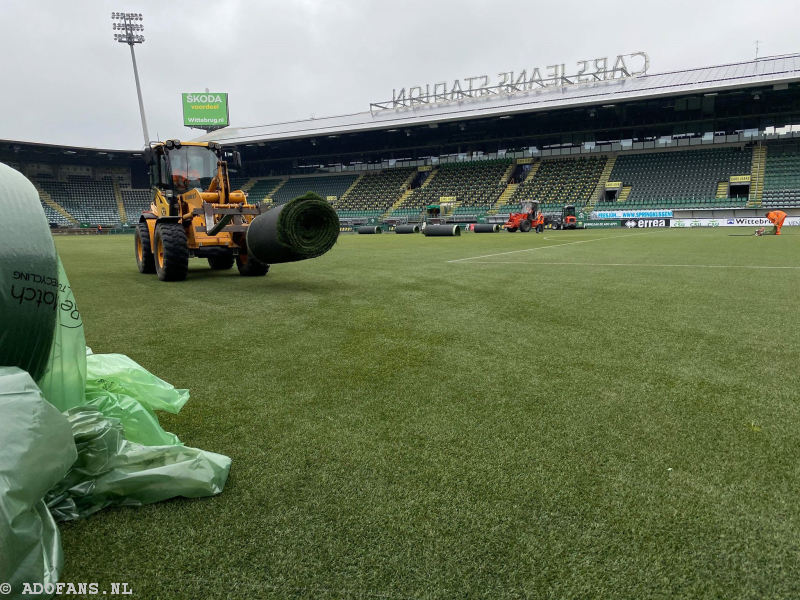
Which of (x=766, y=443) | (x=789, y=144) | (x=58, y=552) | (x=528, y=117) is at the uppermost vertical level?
(x=528, y=117)

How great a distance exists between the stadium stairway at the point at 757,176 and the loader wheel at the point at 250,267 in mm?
35553

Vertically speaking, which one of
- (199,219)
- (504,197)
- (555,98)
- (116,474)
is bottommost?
(116,474)

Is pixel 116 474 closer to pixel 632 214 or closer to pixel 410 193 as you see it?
pixel 632 214

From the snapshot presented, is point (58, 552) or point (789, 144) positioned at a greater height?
point (789, 144)

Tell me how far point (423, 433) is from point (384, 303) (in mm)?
3628

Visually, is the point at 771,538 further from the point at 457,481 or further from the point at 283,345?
the point at 283,345

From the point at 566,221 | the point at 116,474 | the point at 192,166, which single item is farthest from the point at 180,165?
the point at 566,221

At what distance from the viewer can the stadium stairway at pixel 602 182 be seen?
38.0m

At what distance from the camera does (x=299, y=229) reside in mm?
6637

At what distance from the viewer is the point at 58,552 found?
139cm

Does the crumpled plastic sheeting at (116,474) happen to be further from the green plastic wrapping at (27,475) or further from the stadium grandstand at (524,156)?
the stadium grandstand at (524,156)

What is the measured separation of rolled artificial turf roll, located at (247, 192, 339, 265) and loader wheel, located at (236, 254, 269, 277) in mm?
1652

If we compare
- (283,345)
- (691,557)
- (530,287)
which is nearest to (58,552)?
(691,557)

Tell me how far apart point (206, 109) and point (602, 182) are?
1635 inches
